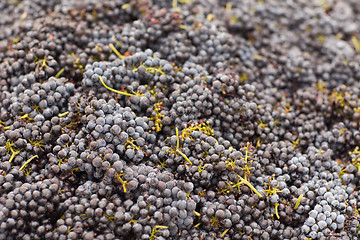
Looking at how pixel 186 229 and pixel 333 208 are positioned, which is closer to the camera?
pixel 186 229

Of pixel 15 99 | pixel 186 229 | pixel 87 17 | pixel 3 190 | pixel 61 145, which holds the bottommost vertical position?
pixel 186 229

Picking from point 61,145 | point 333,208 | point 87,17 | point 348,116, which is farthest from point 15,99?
point 348,116

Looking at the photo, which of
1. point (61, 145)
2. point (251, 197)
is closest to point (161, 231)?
point (251, 197)

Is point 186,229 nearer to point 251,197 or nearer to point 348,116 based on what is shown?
point 251,197

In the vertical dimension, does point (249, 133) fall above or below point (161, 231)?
above

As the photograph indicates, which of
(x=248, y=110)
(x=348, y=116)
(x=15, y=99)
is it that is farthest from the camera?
(x=348, y=116)

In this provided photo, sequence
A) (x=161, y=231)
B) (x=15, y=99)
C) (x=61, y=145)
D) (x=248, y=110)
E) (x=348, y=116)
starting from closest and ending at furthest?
(x=161, y=231)
(x=61, y=145)
(x=15, y=99)
(x=248, y=110)
(x=348, y=116)
